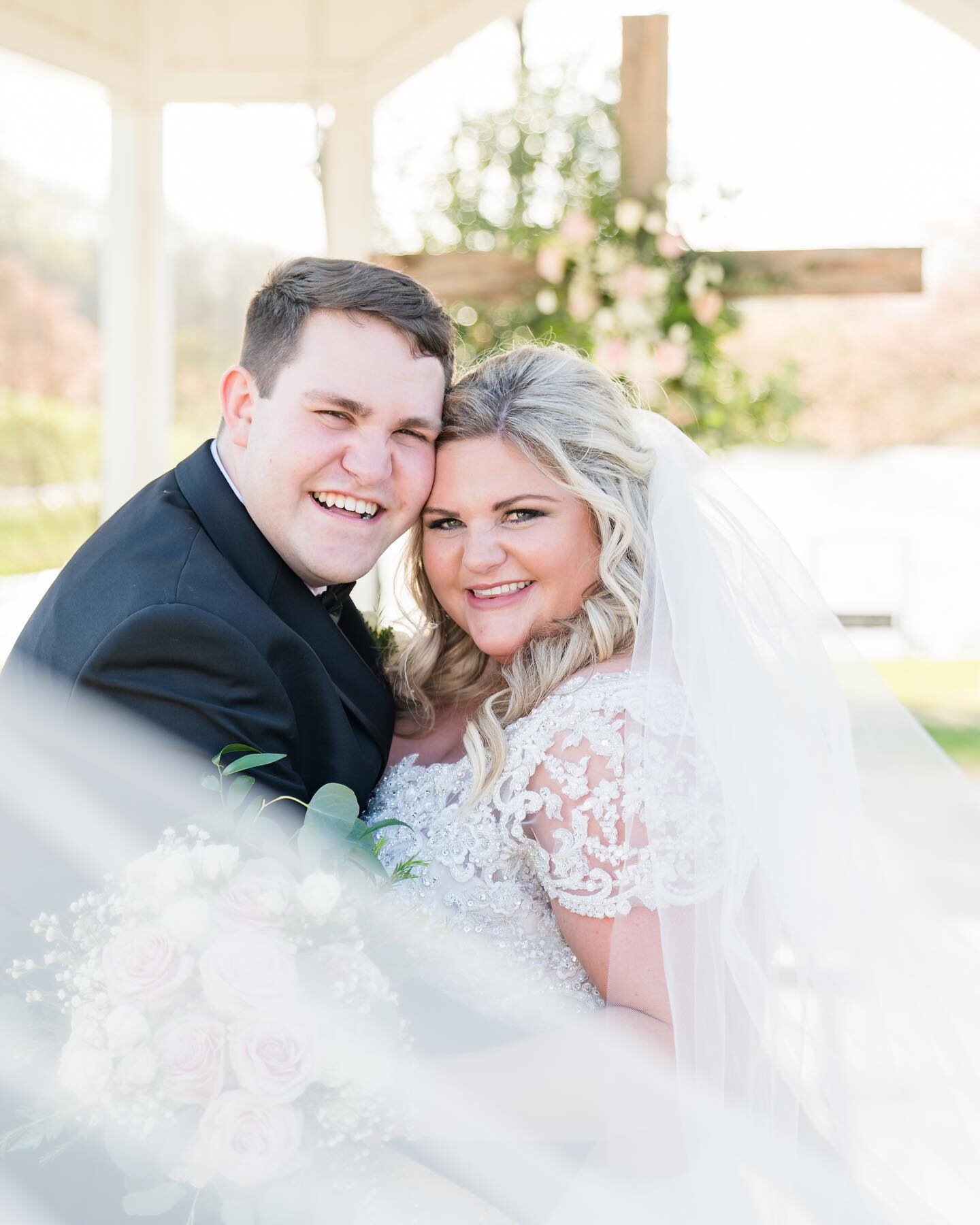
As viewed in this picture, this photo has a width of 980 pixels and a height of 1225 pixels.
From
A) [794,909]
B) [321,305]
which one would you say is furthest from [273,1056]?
[321,305]

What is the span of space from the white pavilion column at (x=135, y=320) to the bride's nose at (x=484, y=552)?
296cm

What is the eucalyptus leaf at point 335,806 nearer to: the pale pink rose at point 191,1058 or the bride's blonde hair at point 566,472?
the pale pink rose at point 191,1058

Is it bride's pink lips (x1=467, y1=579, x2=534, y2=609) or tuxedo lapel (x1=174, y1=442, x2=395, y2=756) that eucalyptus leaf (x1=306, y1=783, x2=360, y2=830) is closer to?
tuxedo lapel (x1=174, y1=442, x2=395, y2=756)

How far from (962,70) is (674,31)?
3076 millimetres

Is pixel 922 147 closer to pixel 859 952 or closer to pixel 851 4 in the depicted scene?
pixel 851 4

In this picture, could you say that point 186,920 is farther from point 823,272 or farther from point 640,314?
point 823,272

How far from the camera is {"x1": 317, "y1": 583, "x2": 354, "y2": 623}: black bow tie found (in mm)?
2822

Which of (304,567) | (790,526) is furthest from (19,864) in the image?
(790,526)

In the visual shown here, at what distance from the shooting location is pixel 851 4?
30.3 feet

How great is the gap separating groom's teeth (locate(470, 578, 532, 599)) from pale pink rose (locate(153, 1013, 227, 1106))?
130cm

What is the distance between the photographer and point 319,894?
1.71m

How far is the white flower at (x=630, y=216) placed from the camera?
5242 millimetres

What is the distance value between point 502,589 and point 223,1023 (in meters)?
1.30

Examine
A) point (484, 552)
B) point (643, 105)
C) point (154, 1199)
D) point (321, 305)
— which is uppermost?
point (643, 105)
